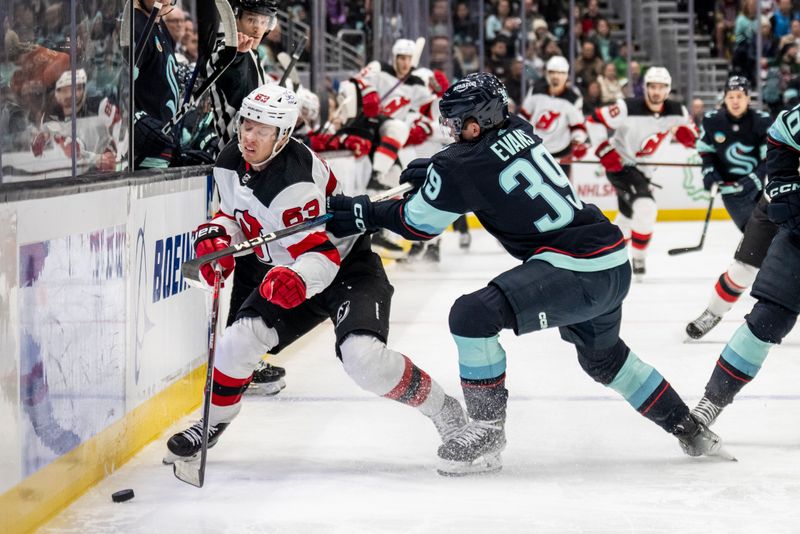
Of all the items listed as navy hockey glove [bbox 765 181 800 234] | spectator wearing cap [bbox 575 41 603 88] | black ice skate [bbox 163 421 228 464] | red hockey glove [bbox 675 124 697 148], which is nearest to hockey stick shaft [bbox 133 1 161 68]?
black ice skate [bbox 163 421 228 464]

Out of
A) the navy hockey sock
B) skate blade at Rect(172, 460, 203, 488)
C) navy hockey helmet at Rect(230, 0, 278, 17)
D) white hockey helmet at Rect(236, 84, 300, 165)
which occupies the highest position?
navy hockey helmet at Rect(230, 0, 278, 17)

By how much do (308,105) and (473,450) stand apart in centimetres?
432

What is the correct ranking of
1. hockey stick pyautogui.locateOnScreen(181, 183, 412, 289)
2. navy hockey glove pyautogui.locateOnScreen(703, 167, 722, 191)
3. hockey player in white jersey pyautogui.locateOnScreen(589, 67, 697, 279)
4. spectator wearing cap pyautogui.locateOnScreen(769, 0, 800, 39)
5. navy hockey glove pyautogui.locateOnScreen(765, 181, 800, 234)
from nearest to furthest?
hockey stick pyautogui.locateOnScreen(181, 183, 412, 289), navy hockey glove pyautogui.locateOnScreen(765, 181, 800, 234), navy hockey glove pyautogui.locateOnScreen(703, 167, 722, 191), hockey player in white jersey pyautogui.locateOnScreen(589, 67, 697, 279), spectator wearing cap pyautogui.locateOnScreen(769, 0, 800, 39)

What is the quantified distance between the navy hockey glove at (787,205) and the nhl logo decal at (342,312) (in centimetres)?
116

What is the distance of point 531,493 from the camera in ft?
9.80

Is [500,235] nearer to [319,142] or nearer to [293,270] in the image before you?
[293,270]

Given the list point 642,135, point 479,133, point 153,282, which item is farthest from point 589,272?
point 642,135

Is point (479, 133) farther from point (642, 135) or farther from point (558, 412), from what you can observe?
point (642, 135)

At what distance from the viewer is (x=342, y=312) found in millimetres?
3188

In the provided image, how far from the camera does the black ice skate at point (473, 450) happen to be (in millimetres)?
3145

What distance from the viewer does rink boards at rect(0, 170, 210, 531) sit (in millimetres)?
2549

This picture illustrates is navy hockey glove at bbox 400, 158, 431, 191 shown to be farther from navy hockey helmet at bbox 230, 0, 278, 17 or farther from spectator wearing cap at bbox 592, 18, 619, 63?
spectator wearing cap at bbox 592, 18, 619, 63

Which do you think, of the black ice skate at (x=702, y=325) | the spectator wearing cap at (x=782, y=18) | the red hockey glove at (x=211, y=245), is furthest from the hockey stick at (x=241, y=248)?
the spectator wearing cap at (x=782, y=18)

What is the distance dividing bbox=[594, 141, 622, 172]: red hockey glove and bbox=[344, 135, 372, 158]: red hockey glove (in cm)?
137
